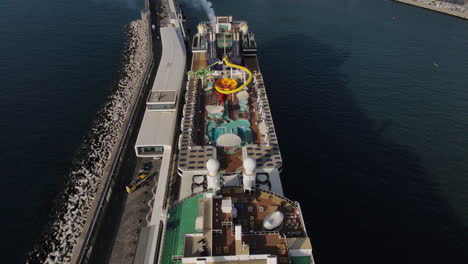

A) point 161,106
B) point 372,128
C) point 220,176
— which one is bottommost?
point 372,128

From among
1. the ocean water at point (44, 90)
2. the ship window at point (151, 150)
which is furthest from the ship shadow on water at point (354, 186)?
the ocean water at point (44, 90)

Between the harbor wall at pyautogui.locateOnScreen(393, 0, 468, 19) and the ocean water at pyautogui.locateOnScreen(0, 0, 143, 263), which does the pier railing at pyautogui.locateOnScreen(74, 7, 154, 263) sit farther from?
the harbor wall at pyautogui.locateOnScreen(393, 0, 468, 19)

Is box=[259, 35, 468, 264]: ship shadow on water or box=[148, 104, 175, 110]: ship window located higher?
box=[148, 104, 175, 110]: ship window

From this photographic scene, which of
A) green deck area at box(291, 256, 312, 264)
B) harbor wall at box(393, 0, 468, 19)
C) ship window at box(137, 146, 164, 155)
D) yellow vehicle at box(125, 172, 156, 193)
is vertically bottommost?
yellow vehicle at box(125, 172, 156, 193)

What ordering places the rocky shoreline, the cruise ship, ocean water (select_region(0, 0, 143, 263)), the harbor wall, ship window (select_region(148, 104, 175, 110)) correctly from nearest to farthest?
the cruise ship → the rocky shoreline → ocean water (select_region(0, 0, 143, 263)) → ship window (select_region(148, 104, 175, 110)) → the harbor wall

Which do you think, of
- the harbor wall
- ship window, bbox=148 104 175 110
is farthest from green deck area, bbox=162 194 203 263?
the harbor wall

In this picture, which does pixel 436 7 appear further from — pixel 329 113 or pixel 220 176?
pixel 220 176

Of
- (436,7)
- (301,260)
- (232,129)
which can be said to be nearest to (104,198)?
(232,129)

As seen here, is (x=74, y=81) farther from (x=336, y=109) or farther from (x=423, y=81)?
(x=423, y=81)
